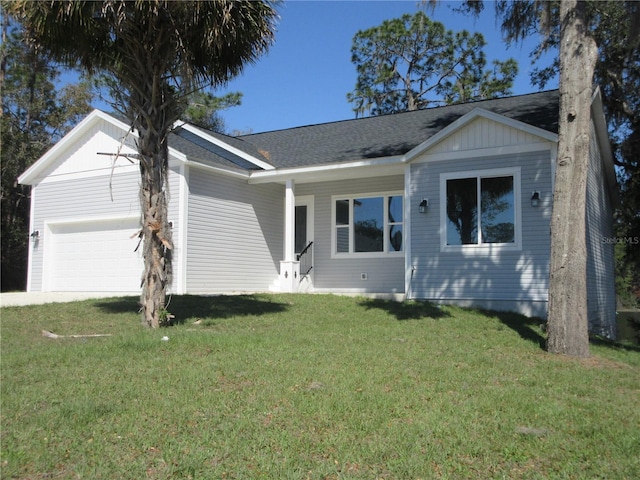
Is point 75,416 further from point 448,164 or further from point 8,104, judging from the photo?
point 8,104

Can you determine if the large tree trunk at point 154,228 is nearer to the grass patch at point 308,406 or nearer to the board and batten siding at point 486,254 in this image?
Answer: the grass patch at point 308,406

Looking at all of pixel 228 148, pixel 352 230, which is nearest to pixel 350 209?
pixel 352 230

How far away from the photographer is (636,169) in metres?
18.1

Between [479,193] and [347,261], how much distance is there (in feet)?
14.5

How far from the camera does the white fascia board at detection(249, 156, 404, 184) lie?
1312 cm

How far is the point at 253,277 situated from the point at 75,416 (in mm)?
10797

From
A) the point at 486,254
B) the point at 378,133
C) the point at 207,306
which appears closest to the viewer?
the point at 207,306

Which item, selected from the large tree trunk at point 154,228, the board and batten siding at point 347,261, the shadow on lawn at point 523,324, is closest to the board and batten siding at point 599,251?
the shadow on lawn at point 523,324

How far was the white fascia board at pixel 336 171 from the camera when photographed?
1312cm

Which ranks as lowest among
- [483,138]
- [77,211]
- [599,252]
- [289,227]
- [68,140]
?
[599,252]

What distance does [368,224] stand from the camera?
49.0ft

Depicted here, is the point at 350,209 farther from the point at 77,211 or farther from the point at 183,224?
the point at 77,211

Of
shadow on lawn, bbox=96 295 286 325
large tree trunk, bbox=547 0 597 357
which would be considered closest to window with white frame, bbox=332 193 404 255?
shadow on lawn, bbox=96 295 286 325

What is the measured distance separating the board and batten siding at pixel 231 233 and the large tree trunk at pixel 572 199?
8505 millimetres
